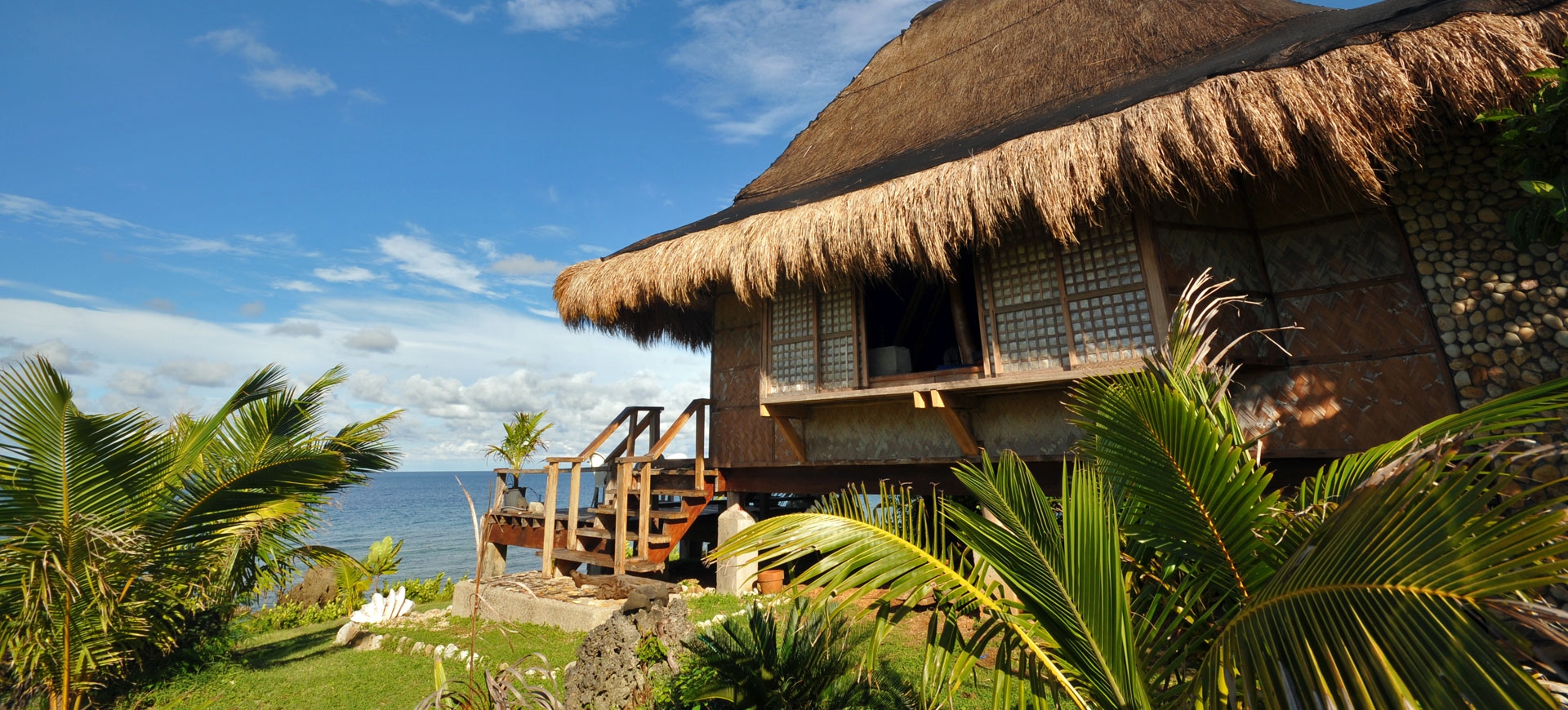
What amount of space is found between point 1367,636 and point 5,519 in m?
6.82

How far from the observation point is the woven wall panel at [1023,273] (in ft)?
18.5

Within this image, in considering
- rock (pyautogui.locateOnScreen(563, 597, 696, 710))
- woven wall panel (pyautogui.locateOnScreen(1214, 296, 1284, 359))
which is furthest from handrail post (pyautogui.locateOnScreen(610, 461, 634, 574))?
woven wall panel (pyautogui.locateOnScreen(1214, 296, 1284, 359))

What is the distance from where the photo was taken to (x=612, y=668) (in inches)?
178

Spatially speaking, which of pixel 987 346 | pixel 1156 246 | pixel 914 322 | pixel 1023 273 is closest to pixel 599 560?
pixel 987 346

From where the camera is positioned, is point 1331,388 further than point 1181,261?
No

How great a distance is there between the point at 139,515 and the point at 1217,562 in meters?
6.61

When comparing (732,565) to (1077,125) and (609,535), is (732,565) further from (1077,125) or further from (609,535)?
(1077,125)

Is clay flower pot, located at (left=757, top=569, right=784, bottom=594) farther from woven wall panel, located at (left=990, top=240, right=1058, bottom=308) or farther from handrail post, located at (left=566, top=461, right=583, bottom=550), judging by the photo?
woven wall panel, located at (left=990, top=240, right=1058, bottom=308)

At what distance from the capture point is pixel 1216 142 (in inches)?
172

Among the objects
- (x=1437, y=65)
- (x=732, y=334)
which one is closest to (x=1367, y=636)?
(x=1437, y=65)

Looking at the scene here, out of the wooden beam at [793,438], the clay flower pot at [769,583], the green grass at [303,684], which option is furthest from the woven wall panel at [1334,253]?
the green grass at [303,684]

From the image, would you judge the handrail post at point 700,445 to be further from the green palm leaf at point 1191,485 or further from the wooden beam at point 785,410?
the green palm leaf at point 1191,485

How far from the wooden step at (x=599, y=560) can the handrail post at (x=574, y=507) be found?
11 cm

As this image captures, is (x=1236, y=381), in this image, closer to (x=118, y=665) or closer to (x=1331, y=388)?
(x=1331, y=388)
